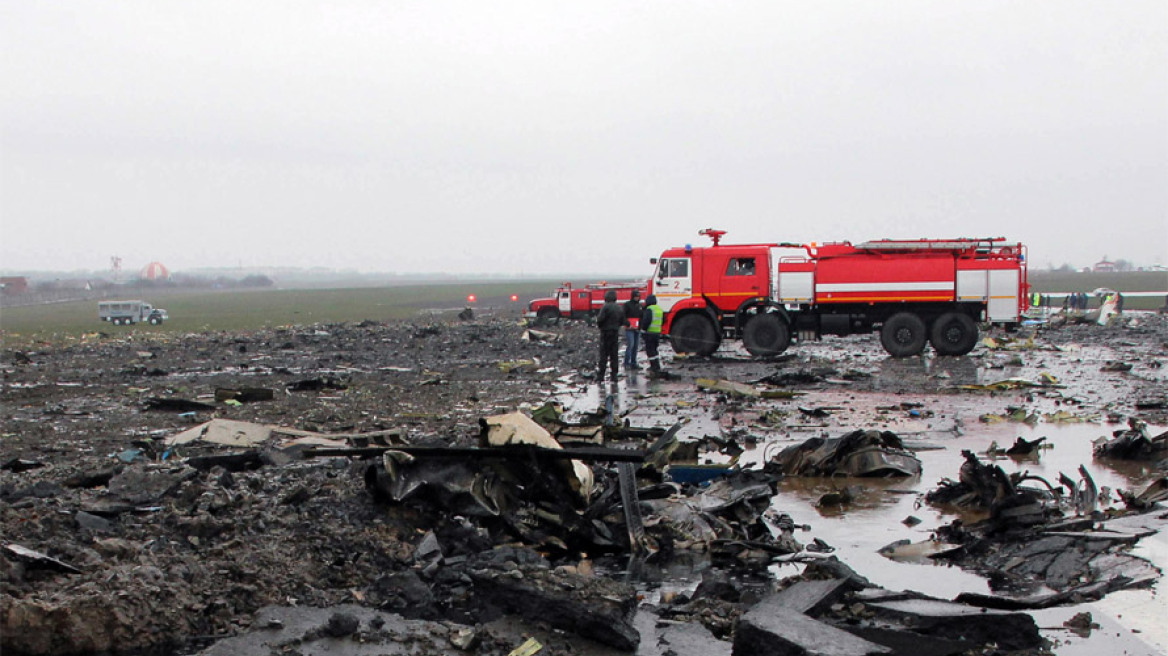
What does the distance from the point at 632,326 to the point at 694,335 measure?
4.34 meters

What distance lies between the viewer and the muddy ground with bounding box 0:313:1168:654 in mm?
5207

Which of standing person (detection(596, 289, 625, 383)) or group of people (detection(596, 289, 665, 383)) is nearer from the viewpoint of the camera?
standing person (detection(596, 289, 625, 383))

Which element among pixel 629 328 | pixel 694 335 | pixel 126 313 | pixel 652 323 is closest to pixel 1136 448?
pixel 652 323

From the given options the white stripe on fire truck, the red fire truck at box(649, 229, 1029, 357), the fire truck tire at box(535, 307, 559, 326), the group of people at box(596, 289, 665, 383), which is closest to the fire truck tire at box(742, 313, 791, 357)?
the red fire truck at box(649, 229, 1029, 357)

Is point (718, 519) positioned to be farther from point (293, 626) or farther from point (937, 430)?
point (937, 430)

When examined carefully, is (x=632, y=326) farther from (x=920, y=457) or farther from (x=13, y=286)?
(x=13, y=286)

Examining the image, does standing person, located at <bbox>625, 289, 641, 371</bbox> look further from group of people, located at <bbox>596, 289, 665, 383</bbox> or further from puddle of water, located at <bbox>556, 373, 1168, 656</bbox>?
puddle of water, located at <bbox>556, 373, 1168, 656</bbox>

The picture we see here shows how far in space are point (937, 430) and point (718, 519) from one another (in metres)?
6.49

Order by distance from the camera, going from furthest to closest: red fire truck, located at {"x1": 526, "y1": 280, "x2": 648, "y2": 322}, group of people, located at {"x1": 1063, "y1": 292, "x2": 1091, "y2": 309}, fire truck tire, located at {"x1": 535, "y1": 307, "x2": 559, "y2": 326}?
1. group of people, located at {"x1": 1063, "y1": 292, "x2": 1091, "y2": 309}
2. fire truck tire, located at {"x1": 535, "y1": 307, "x2": 559, "y2": 326}
3. red fire truck, located at {"x1": 526, "y1": 280, "x2": 648, "y2": 322}

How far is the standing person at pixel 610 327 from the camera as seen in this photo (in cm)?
1734

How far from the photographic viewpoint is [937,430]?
491 inches

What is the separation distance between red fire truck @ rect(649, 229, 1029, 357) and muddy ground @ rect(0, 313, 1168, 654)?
0.87 m

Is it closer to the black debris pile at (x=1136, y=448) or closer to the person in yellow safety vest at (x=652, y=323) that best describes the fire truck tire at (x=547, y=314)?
the person in yellow safety vest at (x=652, y=323)

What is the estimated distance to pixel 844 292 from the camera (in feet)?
77.7
